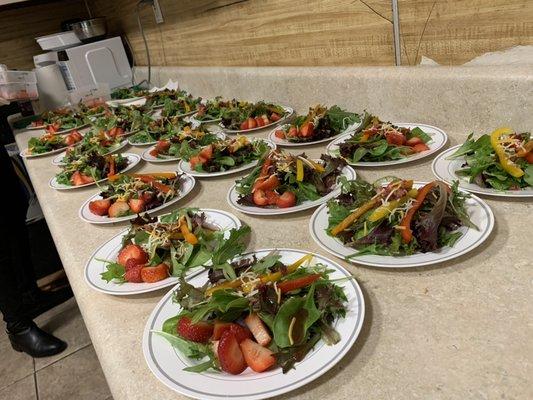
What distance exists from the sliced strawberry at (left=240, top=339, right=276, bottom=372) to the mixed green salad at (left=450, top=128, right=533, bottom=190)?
62cm

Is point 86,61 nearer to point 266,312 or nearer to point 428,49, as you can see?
point 428,49

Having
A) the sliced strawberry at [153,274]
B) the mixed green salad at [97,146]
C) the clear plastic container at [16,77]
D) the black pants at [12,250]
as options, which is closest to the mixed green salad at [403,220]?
the sliced strawberry at [153,274]

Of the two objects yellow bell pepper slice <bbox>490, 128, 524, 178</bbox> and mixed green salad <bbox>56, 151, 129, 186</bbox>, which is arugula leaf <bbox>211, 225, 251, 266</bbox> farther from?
mixed green salad <bbox>56, 151, 129, 186</bbox>

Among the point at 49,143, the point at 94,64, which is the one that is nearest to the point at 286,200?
the point at 49,143

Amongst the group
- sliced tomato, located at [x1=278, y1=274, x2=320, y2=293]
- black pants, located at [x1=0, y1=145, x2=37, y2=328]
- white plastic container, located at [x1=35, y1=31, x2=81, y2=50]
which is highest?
white plastic container, located at [x1=35, y1=31, x2=81, y2=50]

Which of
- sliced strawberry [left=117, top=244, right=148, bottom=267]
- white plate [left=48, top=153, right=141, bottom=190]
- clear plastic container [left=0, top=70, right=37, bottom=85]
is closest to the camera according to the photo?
sliced strawberry [left=117, top=244, right=148, bottom=267]

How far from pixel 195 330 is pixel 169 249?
0.31 metres

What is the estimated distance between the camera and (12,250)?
2.30m

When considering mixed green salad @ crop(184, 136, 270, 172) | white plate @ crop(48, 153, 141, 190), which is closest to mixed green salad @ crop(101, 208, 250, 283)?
mixed green salad @ crop(184, 136, 270, 172)

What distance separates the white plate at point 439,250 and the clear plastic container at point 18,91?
2723mm

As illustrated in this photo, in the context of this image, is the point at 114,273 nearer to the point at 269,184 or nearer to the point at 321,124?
the point at 269,184

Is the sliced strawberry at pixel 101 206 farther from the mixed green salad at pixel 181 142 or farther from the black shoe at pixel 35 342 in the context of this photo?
the black shoe at pixel 35 342

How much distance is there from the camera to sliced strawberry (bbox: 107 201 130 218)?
122 centimetres

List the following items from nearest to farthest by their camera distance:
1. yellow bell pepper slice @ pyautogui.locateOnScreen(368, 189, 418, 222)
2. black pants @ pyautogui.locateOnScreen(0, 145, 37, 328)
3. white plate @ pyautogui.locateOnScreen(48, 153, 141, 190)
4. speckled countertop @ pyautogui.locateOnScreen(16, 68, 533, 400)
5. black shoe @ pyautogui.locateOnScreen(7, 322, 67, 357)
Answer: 1. speckled countertop @ pyautogui.locateOnScreen(16, 68, 533, 400)
2. yellow bell pepper slice @ pyautogui.locateOnScreen(368, 189, 418, 222)
3. white plate @ pyautogui.locateOnScreen(48, 153, 141, 190)
4. black pants @ pyautogui.locateOnScreen(0, 145, 37, 328)
5. black shoe @ pyautogui.locateOnScreen(7, 322, 67, 357)
